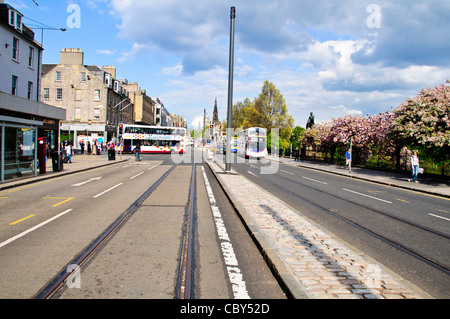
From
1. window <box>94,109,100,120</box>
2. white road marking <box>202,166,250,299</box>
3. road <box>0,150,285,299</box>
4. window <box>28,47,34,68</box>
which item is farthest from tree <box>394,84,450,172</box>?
window <box>94,109,100,120</box>

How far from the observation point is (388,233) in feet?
23.0

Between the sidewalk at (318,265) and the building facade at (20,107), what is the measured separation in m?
11.9

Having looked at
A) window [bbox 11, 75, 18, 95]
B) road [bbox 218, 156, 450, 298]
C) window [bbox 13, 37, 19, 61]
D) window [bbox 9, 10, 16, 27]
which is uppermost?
window [bbox 9, 10, 16, 27]

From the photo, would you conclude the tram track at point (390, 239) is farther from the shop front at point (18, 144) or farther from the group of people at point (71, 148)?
the group of people at point (71, 148)

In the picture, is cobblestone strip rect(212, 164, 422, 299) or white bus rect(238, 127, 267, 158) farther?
white bus rect(238, 127, 267, 158)

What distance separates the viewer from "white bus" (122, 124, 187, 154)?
4747 centimetres

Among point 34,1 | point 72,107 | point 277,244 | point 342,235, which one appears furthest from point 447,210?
point 72,107

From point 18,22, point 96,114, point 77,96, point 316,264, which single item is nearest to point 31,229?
point 316,264

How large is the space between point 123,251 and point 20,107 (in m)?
15.1

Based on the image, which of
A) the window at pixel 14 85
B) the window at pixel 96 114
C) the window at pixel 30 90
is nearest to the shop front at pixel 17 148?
the window at pixel 14 85

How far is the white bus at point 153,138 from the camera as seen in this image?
4747 cm

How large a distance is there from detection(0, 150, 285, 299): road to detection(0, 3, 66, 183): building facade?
16.7 ft

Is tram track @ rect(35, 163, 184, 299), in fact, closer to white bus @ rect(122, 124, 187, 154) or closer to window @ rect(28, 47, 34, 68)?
window @ rect(28, 47, 34, 68)
